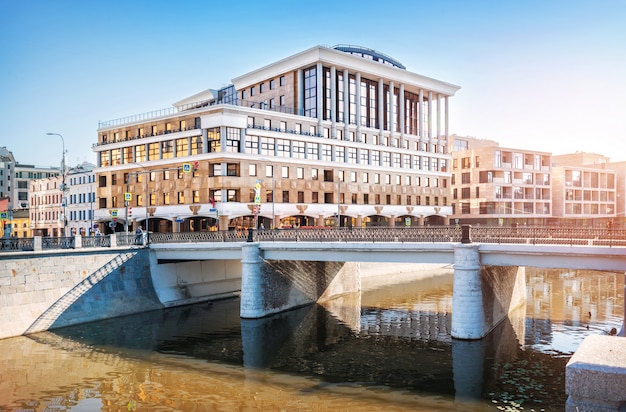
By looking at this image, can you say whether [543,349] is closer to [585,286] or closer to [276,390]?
[276,390]

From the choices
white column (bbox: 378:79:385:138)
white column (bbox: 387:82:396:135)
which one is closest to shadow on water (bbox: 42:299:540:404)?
white column (bbox: 378:79:385:138)

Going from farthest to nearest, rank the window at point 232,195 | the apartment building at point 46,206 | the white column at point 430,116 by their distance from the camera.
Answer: the apartment building at point 46,206 < the white column at point 430,116 < the window at point 232,195

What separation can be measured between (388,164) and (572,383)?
7612cm

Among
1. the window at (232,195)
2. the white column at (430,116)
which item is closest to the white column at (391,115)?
the white column at (430,116)

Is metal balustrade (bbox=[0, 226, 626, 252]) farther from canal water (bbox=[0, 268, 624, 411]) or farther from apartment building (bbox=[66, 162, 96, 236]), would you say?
apartment building (bbox=[66, 162, 96, 236])

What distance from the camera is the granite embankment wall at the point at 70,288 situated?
36.1 meters

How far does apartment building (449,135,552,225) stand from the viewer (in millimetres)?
100312

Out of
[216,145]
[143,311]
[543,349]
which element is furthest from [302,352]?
[216,145]

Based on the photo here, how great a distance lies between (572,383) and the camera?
9281 mm

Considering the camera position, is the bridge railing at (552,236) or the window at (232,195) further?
the window at (232,195)

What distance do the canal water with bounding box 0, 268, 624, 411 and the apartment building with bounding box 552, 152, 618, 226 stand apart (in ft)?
237

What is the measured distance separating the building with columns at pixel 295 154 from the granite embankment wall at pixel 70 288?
519 inches

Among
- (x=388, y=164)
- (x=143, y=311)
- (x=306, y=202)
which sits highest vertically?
(x=388, y=164)

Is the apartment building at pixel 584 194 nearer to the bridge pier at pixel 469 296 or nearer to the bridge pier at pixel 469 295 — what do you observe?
the bridge pier at pixel 469 296
